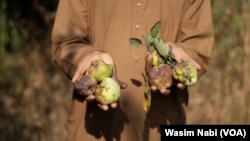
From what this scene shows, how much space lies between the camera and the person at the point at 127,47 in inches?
95.9

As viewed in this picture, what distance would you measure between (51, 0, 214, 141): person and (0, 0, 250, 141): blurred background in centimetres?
289

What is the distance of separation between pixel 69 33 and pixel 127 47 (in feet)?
0.76

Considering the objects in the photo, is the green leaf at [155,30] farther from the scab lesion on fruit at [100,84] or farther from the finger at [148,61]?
the scab lesion on fruit at [100,84]

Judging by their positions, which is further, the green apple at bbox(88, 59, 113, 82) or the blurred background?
the blurred background

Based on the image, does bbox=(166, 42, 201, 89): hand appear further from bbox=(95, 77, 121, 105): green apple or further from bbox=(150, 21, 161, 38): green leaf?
bbox=(95, 77, 121, 105): green apple

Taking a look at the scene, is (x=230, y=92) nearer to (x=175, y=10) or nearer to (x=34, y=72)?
(x=34, y=72)

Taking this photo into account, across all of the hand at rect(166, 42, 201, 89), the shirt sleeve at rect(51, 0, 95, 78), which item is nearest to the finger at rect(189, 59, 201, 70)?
the hand at rect(166, 42, 201, 89)

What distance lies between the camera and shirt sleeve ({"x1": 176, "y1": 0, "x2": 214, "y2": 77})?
2520 millimetres

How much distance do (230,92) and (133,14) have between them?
3.51m

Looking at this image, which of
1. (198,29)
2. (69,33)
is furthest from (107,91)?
(198,29)

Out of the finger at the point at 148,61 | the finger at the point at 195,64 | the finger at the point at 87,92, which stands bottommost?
the finger at the point at 87,92

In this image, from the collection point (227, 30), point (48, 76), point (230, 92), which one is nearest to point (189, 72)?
point (230, 92)

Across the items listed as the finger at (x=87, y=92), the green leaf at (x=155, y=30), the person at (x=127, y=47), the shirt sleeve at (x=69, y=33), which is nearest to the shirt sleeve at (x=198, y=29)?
the person at (x=127, y=47)

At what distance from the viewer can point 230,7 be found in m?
6.13
